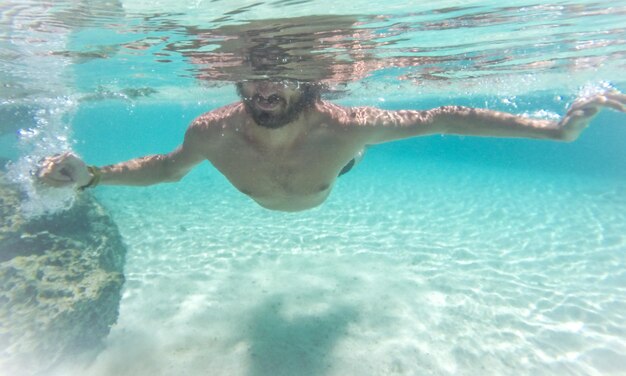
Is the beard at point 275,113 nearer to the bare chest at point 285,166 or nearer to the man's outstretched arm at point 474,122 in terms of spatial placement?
the bare chest at point 285,166

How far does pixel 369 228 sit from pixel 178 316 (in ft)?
23.2

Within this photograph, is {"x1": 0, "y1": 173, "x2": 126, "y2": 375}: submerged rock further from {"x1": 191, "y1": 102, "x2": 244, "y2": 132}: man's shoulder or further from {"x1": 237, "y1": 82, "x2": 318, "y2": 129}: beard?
{"x1": 237, "y1": 82, "x2": 318, "y2": 129}: beard

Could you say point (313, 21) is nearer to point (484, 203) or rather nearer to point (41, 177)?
point (41, 177)

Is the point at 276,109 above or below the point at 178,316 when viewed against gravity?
above

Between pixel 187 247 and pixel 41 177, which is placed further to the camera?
pixel 187 247

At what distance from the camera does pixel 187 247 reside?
10.3 metres

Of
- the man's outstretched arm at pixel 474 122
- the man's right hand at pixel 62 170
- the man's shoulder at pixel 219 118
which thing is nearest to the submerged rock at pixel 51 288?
the man's right hand at pixel 62 170

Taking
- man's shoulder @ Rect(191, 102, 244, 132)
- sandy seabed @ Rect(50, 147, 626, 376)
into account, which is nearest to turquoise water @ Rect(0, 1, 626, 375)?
sandy seabed @ Rect(50, 147, 626, 376)

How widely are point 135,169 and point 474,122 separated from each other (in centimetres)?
391

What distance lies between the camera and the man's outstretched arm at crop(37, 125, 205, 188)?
3.72 metres

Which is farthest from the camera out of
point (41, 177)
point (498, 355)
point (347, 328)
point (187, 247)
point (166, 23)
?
point (187, 247)

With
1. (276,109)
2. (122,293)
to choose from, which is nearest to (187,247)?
(122,293)

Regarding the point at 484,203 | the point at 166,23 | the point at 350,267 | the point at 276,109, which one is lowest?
the point at 484,203

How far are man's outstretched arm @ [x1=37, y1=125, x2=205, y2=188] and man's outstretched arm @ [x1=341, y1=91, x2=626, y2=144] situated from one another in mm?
1979
